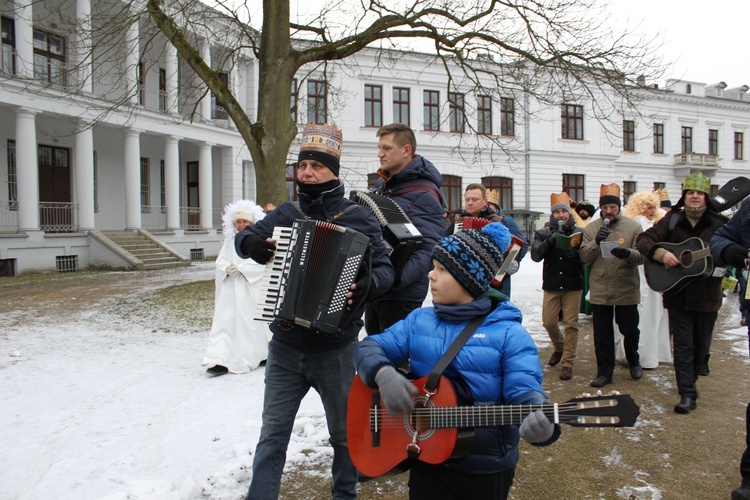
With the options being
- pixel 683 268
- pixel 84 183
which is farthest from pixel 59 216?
pixel 683 268

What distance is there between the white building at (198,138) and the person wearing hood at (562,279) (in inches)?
279

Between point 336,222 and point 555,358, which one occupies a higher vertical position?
point 336,222

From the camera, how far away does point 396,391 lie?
6.73 feet

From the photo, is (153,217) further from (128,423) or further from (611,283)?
(611,283)

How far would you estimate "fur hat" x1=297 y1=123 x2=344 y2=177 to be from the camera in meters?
3.04

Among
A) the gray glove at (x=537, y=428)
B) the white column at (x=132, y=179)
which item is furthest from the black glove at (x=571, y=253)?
the white column at (x=132, y=179)

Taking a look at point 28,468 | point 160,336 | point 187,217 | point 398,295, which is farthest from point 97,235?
point 398,295

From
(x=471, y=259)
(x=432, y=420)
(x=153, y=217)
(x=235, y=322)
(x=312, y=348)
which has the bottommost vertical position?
(x=235, y=322)

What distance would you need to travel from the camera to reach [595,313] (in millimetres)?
5988

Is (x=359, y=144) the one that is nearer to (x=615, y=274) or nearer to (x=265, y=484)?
(x=615, y=274)

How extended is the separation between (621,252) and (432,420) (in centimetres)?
422

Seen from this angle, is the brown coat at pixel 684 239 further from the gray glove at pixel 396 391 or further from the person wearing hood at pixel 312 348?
the gray glove at pixel 396 391

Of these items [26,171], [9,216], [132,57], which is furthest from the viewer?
[132,57]

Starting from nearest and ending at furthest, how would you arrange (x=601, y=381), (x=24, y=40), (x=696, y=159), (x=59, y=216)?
(x=601, y=381)
(x=24, y=40)
(x=59, y=216)
(x=696, y=159)
